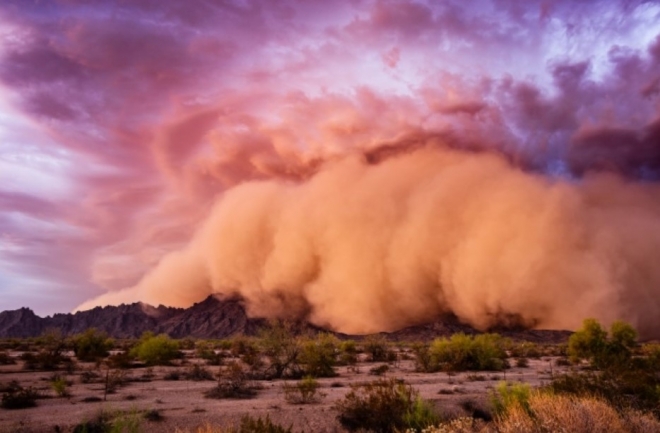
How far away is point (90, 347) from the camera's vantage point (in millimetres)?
52531

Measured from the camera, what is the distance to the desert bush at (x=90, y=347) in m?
50.4

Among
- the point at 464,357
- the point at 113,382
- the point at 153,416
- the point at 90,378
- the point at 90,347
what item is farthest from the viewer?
the point at 90,347

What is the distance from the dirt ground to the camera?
59.5ft

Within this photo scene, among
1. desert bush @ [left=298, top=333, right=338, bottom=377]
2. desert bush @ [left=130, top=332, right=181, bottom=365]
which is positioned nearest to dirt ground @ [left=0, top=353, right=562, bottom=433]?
desert bush @ [left=298, top=333, right=338, bottom=377]

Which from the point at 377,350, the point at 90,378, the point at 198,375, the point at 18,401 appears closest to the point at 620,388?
the point at 18,401

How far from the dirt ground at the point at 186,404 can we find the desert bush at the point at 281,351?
354 cm

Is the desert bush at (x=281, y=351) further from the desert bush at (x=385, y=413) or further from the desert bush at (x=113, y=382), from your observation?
the desert bush at (x=385, y=413)

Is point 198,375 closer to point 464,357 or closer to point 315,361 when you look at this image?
point 315,361

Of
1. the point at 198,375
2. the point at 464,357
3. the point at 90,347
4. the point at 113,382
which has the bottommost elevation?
the point at 464,357

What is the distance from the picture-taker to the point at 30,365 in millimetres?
41438

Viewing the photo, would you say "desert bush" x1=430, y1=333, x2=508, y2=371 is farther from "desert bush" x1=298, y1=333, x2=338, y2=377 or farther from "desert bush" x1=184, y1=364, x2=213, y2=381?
"desert bush" x1=184, y1=364, x2=213, y2=381

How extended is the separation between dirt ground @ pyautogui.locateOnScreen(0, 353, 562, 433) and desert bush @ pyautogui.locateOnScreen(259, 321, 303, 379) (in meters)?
3.54

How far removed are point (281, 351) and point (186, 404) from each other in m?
17.7

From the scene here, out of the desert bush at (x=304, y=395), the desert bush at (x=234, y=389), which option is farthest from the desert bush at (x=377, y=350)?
the desert bush at (x=304, y=395)
